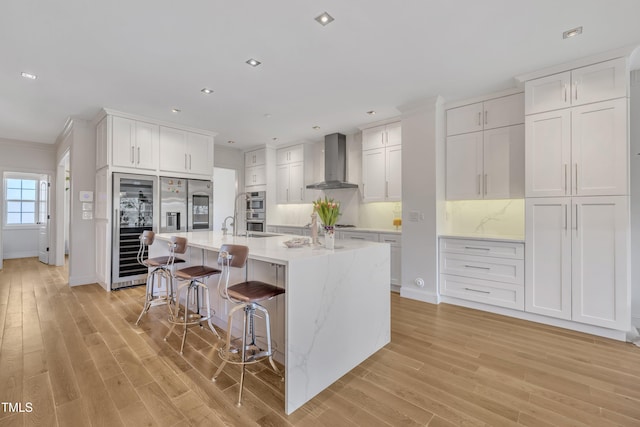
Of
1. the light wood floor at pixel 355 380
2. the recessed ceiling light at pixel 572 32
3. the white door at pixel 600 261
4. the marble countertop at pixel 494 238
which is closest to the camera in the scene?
the light wood floor at pixel 355 380

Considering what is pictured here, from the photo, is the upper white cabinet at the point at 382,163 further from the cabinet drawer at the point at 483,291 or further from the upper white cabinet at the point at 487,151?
the cabinet drawer at the point at 483,291

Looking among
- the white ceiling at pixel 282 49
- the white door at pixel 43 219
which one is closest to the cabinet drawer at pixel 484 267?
the white ceiling at pixel 282 49

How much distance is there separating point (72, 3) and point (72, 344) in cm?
277

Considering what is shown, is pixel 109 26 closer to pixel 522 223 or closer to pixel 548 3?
pixel 548 3

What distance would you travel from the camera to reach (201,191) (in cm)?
525

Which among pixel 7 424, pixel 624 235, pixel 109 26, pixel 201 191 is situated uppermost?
pixel 109 26

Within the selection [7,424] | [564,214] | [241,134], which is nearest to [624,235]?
[564,214]

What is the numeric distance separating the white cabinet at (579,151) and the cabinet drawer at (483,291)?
1103 millimetres

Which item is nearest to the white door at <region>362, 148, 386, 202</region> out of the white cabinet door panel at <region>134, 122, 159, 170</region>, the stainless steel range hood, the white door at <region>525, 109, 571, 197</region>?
the stainless steel range hood

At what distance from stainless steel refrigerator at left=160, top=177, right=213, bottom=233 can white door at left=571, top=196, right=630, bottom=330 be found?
5275 millimetres

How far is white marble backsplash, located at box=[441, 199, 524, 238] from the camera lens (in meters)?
3.71

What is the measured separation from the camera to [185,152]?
16.5ft

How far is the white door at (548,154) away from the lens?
295 centimetres

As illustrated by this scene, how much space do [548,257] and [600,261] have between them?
1.29 ft
